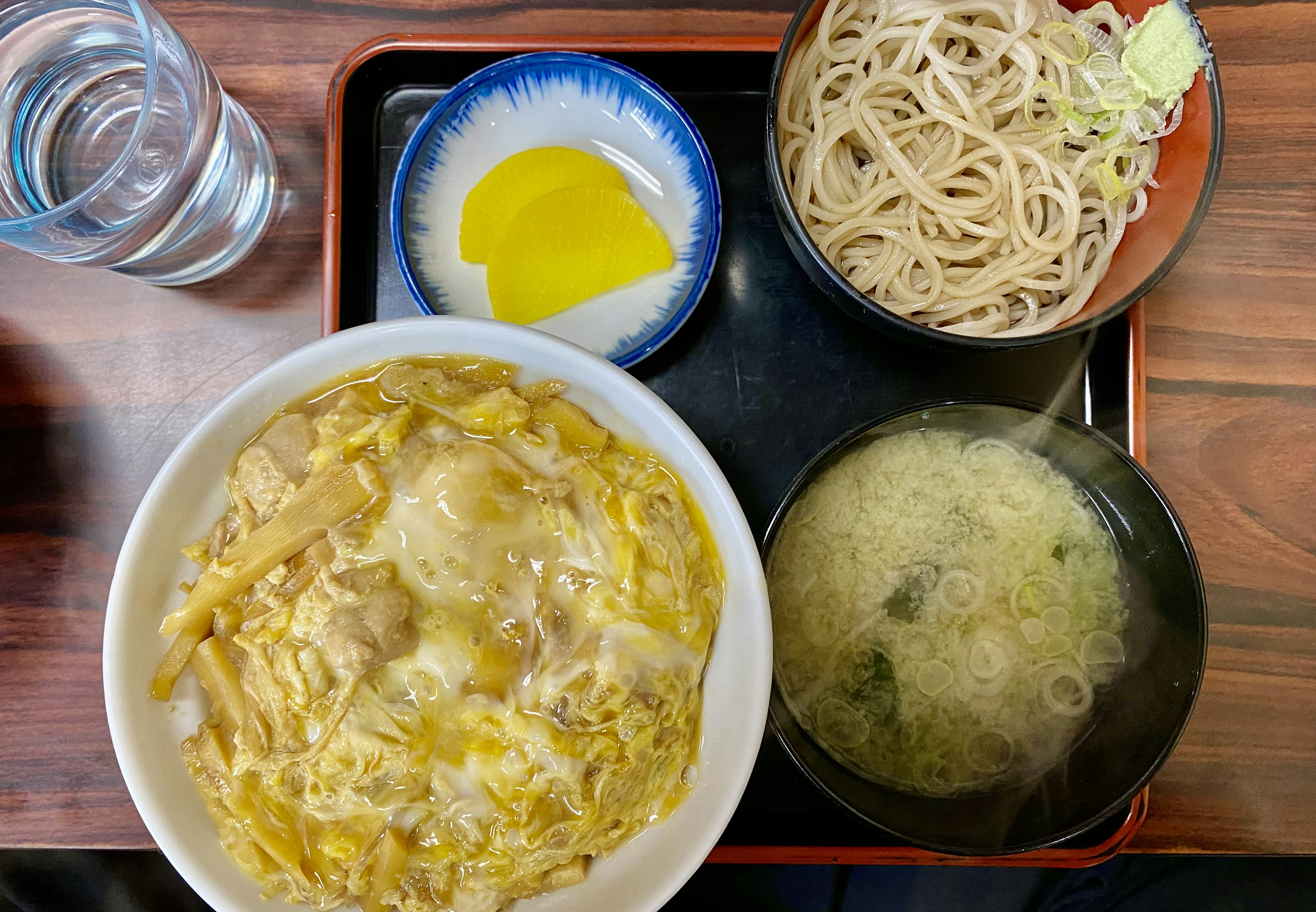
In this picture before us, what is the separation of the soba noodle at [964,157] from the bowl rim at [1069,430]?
0.91ft

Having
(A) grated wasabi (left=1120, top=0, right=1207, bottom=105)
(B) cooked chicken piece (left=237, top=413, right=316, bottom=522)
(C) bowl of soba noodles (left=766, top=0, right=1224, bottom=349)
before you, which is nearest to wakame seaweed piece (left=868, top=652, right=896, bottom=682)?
(C) bowl of soba noodles (left=766, top=0, right=1224, bottom=349)

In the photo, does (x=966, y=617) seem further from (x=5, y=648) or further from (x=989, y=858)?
(x=5, y=648)

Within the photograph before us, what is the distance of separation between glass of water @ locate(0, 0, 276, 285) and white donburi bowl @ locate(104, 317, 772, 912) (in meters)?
0.64

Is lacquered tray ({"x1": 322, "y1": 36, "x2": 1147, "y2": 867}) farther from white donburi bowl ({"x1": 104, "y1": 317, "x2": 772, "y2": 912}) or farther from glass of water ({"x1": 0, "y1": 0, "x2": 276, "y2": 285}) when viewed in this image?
white donburi bowl ({"x1": 104, "y1": 317, "x2": 772, "y2": 912})

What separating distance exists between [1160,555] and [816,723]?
0.78 metres

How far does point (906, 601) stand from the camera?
1703 mm

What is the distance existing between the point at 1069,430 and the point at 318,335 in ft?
5.47

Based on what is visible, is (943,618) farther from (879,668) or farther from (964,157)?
(964,157)

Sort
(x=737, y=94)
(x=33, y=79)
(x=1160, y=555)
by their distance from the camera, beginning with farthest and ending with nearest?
(x=737, y=94) < (x=33, y=79) < (x=1160, y=555)

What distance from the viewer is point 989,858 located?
1907 millimetres

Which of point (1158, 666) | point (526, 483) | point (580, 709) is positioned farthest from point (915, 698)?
point (526, 483)

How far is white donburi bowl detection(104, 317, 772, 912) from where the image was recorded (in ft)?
4.32

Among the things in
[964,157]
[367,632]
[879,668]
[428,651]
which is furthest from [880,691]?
[964,157]

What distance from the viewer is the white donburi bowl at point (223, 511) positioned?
1.32 meters
